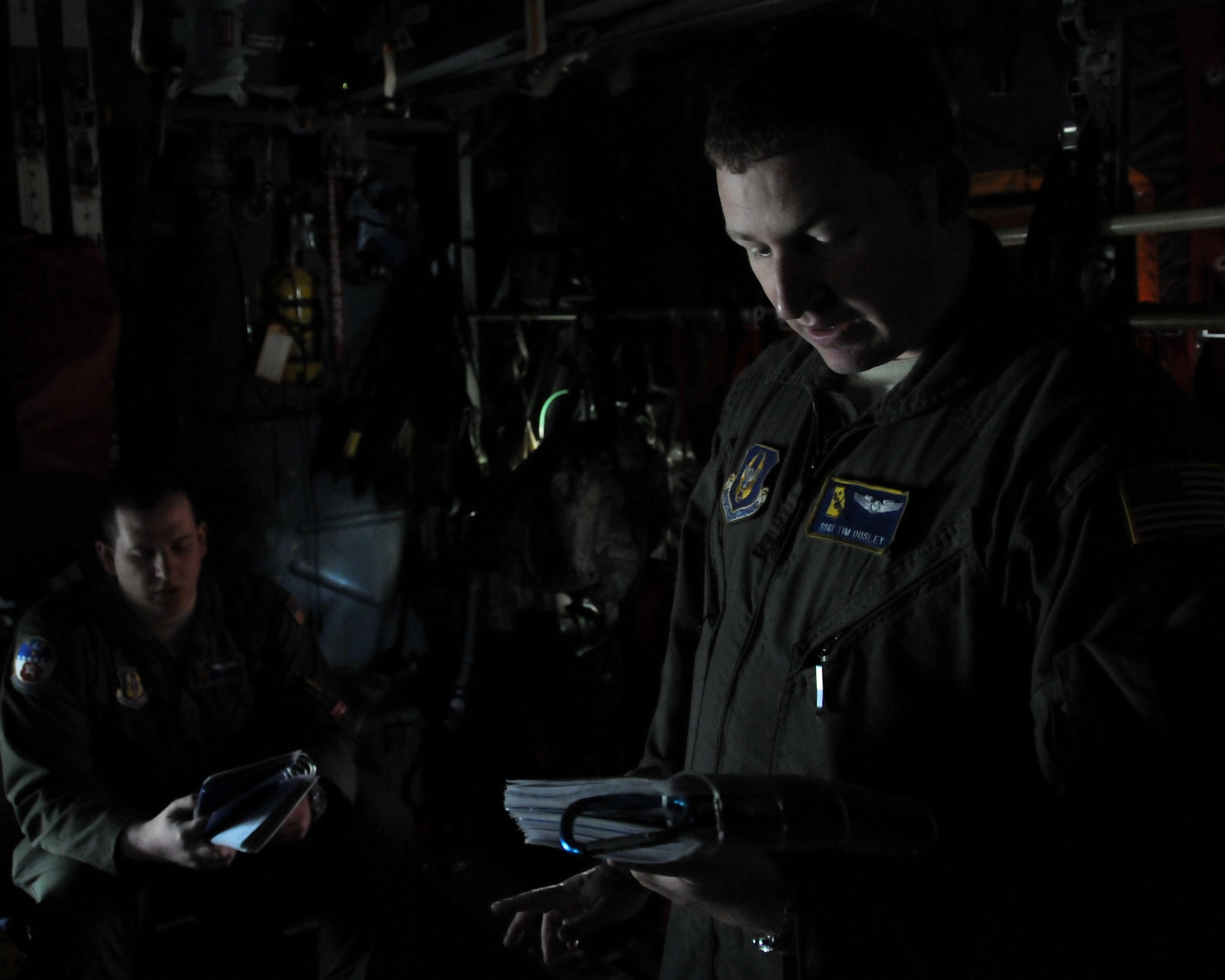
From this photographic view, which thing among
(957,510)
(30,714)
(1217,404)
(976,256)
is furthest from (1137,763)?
(30,714)

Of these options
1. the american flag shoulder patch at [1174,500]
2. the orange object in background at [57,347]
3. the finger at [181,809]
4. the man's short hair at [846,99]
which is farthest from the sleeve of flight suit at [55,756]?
the american flag shoulder patch at [1174,500]

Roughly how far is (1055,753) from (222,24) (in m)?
3.16

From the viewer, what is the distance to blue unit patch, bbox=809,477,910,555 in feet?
3.93

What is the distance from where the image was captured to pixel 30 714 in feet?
9.32

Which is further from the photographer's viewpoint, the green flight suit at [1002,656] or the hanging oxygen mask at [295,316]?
the hanging oxygen mask at [295,316]

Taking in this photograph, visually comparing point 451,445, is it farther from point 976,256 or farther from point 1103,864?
point 1103,864

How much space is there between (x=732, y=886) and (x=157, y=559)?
2428 mm

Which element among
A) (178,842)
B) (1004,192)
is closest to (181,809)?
(178,842)

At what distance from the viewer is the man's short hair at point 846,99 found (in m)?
1.14

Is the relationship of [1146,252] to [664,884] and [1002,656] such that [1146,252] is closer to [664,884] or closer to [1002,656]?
[1002,656]

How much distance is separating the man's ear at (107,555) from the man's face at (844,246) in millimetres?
2530

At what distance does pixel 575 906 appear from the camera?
54.4 inches

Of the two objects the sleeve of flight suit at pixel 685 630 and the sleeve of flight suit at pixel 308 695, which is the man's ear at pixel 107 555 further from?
the sleeve of flight suit at pixel 685 630

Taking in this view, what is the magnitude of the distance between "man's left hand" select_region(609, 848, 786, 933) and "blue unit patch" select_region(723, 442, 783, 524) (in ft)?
1.69
